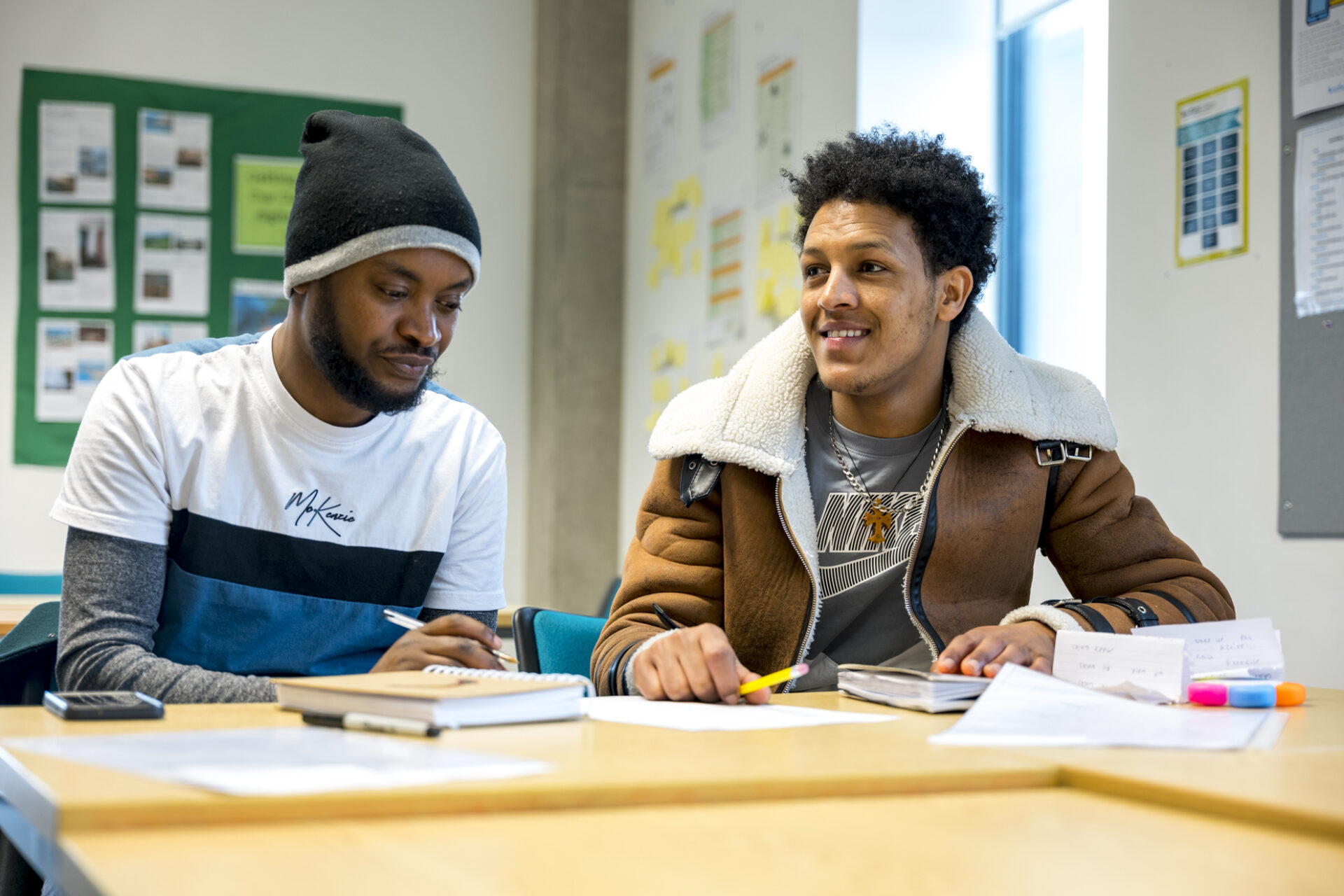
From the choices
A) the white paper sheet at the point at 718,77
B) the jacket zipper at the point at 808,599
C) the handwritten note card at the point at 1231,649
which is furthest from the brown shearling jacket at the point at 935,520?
the white paper sheet at the point at 718,77

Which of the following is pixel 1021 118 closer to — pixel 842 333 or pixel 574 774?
pixel 842 333

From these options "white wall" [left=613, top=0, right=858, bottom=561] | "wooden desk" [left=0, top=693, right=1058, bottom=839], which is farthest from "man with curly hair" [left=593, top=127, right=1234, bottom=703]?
"white wall" [left=613, top=0, right=858, bottom=561]

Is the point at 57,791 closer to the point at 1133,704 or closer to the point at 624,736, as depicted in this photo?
the point at 624,736

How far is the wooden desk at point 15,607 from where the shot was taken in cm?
219

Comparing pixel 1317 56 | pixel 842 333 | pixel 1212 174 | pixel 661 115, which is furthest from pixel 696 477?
pixel 661 115

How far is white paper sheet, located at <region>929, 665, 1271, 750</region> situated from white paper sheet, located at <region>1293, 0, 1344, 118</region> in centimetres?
114

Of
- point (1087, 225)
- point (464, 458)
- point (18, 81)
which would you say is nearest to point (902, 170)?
point (464, 458)

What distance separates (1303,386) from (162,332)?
3525mm

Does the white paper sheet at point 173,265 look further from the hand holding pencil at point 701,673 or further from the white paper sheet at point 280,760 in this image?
the white paper sheet at point 280,760

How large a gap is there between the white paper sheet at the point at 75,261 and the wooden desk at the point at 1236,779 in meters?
3.94

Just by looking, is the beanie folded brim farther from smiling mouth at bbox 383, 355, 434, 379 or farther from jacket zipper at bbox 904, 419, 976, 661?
jacket zipper at bbox 904, 419, 976, 661

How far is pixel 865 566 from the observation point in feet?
5.95

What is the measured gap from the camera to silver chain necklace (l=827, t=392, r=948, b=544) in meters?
1.83

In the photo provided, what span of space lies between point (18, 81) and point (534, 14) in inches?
69.4
